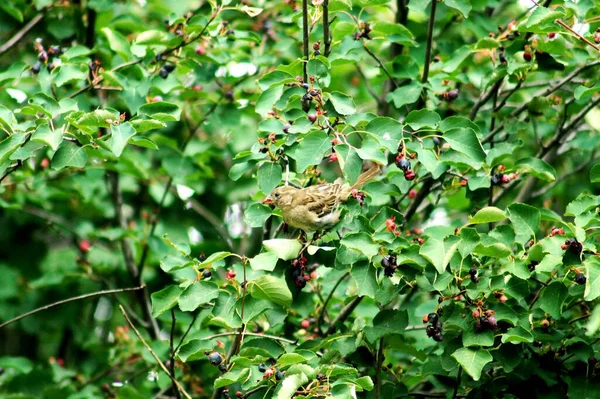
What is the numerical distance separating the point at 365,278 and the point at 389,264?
0.48 ft

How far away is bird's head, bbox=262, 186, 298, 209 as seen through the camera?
A: 15.1 ft

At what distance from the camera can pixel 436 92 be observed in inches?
207

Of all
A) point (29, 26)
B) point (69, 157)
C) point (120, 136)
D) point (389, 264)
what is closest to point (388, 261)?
point (389, 264)

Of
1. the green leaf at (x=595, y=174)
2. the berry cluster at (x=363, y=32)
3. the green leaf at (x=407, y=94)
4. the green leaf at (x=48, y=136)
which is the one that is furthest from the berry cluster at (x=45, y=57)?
the green leaf at (x=595, y=174)

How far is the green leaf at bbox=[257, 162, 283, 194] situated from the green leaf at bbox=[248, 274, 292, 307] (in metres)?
0.50

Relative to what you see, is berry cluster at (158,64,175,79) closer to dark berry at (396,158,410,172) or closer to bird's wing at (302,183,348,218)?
bird's wing at (302,183,348,218)

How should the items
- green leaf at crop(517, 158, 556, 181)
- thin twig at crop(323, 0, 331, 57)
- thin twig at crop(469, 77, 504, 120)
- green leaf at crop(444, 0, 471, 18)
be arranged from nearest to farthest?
thin twig at crop(323, 0, 331, 57) → green leaf at crop(517, 158, 556, 181) → green leaf at crop(444, 0, 471, 18) → thin twig at crop(469, 77, 504, 120)

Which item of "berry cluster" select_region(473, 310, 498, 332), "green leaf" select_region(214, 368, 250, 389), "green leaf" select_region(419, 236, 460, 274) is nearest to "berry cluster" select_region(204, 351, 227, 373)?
"green leaf" select_region(214, 368, 250, 389)

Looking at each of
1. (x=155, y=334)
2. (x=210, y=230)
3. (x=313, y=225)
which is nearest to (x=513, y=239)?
(x=313, y=225)

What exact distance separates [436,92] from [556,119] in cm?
91

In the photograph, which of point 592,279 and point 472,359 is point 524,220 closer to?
point 592,279

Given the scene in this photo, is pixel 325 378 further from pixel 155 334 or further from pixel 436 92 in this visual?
pixel 155 334

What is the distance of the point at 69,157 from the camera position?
4.37m

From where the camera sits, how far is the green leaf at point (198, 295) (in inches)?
156
